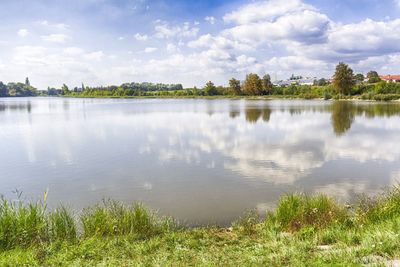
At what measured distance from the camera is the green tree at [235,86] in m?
129

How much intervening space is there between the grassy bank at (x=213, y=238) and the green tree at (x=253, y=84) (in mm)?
114084

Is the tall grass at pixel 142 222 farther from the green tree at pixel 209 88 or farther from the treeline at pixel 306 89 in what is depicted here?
the green tree at pixel 209 88

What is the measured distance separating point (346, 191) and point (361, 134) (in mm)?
14945

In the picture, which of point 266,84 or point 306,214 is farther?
point 266,84

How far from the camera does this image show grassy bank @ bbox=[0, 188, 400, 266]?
5.78 meters

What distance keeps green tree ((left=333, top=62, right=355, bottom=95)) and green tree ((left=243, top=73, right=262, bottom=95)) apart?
33724 mm

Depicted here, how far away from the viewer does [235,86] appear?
13062cm

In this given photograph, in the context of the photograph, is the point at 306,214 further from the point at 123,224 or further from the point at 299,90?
the point at 299,90

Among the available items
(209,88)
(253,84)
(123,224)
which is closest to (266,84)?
(253,84)

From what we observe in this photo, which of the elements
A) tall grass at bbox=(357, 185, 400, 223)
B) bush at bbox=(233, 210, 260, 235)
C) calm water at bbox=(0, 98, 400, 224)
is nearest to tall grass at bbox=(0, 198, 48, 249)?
calm water at bbox=(0, 98, 400, 224)

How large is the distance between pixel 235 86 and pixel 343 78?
4852 cm

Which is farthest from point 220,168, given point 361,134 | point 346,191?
point 361,134

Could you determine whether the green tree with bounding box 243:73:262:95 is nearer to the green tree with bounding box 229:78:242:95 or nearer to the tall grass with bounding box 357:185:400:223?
the green tree with bounding box 229:78:242:95

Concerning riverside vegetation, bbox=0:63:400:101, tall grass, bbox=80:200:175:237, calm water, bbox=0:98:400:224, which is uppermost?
riverside vegetation, bbox=0:63:400:101
